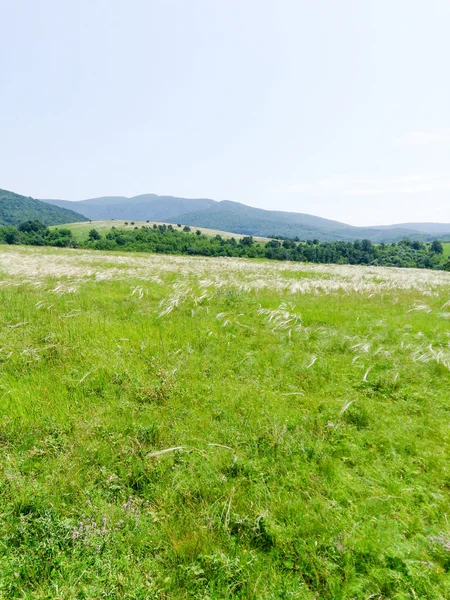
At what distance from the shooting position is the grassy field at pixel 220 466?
2.61m

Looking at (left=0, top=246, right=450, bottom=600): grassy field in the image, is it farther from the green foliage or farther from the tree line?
the green foliage

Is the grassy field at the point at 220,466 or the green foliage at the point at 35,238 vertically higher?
the green foliage at the point at 35,238

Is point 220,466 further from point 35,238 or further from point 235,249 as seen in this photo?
point 35,238

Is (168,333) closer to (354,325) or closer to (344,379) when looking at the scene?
(344,379)

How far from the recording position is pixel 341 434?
174 inches

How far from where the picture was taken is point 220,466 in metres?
3.77

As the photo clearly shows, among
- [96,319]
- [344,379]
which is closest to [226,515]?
[344,379]

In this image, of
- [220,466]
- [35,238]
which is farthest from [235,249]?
Result: [220,466]

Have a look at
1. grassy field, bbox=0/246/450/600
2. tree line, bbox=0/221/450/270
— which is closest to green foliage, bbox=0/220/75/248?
tree line, bbox=0/221/450/270

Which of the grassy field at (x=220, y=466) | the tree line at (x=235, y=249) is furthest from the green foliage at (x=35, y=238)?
the grassy field at (x=220, y=466)

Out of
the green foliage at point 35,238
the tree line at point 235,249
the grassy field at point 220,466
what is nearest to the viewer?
the grassy field at point 220,466

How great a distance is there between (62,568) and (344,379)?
5.36m

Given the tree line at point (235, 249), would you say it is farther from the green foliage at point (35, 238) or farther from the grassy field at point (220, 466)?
the grassy field at point (220, 466)

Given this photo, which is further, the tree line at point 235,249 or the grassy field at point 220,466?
the tree line at point 235,249
